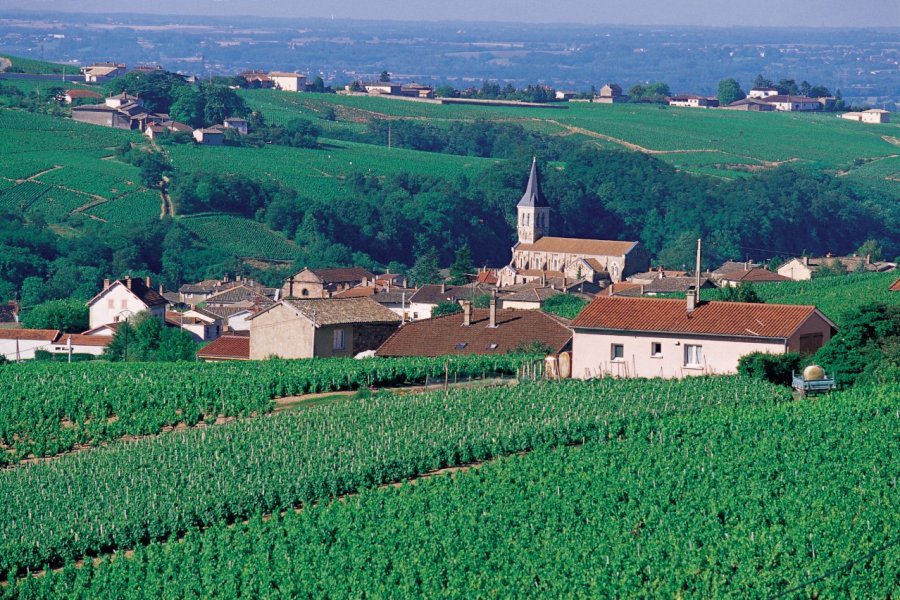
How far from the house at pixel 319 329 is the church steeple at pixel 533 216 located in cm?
6243

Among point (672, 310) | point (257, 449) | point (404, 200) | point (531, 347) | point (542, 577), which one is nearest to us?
point (542, 577)

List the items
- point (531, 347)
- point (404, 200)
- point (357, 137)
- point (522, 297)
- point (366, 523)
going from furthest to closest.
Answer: point (357, 137) < point (404, 200) < point (522, 297) < point (531, 347) < point (366, 523)

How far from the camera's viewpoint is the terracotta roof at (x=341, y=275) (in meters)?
85.5

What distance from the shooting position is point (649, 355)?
125ft

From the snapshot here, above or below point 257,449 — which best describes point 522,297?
below

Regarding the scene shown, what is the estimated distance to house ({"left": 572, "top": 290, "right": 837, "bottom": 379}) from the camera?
122 feet

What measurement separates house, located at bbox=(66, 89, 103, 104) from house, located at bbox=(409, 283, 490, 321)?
2799 inches

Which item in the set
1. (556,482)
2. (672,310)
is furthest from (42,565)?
(672,310)

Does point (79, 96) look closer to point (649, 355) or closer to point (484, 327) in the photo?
point (484, 327)

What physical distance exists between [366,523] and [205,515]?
2.89 meters

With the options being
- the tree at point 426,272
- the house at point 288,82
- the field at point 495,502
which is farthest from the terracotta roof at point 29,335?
the house at point 288,82

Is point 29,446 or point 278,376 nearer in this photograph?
point 29,446

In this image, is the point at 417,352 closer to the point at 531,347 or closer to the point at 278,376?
the point at 531,347

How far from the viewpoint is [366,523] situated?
2459 cm
